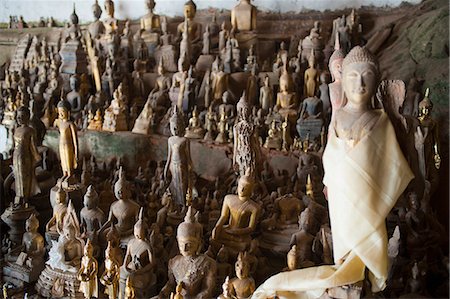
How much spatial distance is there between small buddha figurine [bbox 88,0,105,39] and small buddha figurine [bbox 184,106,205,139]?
5020 millimetres


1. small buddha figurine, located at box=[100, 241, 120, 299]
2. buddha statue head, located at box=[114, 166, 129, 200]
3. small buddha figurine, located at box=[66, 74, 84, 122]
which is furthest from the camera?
small buddha figurine, located at box=[66, 74, 84, 122]

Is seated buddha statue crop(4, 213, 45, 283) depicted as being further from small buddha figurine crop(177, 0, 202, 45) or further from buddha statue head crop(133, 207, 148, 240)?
small buddha figurine crop(177, 0, 202, 45)

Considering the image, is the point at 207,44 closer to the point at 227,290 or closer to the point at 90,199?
the point at 90,199

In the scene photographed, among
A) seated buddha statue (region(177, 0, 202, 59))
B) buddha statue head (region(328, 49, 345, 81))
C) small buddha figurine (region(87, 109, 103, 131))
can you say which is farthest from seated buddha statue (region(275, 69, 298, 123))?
buddha statue head (region(328, 49, 345, 81))

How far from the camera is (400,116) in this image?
3033 millimetres

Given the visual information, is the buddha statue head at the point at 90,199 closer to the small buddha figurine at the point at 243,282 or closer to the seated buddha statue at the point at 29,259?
the seated buddha statue at the point at 29,259

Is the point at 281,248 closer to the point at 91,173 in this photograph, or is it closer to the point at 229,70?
the point at 91,173

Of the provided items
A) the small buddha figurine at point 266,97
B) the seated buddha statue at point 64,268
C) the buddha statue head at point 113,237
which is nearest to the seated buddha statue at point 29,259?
the seated buddha statue at point 64,268

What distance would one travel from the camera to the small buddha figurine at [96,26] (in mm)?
12336

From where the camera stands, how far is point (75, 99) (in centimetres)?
984

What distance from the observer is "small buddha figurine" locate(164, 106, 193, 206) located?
237 inches

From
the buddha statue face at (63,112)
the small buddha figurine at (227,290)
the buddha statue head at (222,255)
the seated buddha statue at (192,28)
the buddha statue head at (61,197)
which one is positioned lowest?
the buddha statue head at (222,255)

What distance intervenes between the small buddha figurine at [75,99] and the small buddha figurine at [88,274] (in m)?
5.68

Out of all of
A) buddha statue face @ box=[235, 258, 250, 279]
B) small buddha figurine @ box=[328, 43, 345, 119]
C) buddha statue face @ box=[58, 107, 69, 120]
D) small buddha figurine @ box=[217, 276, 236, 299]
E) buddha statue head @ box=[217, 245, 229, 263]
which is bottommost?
buddha statue head @ box=[217, 245, 229, 263]
